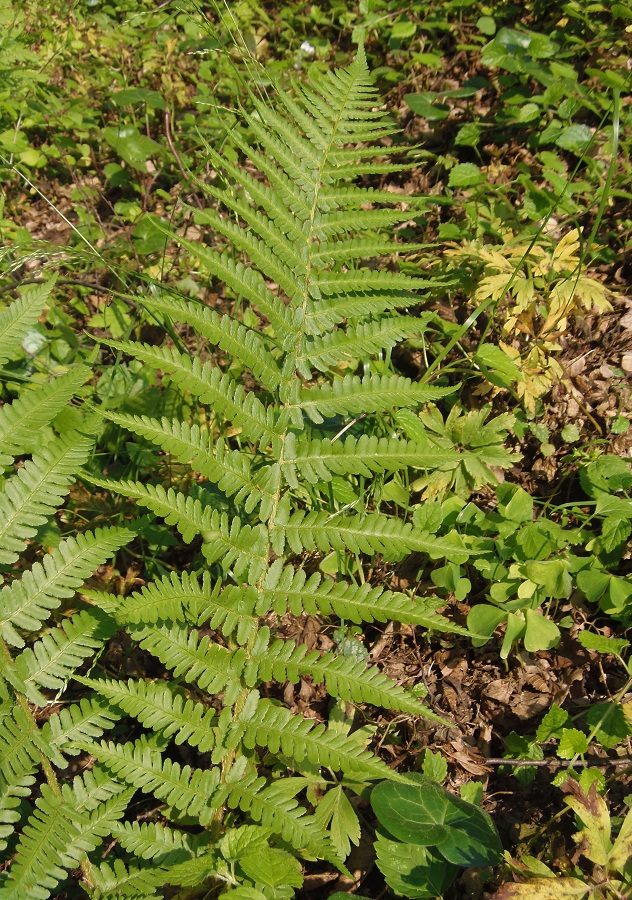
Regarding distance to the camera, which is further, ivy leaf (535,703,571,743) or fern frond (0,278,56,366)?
ivy leaf (535,703,571,743)

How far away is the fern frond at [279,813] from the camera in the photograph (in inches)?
63.0

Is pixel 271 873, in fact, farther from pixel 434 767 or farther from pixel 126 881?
pixel 434 767

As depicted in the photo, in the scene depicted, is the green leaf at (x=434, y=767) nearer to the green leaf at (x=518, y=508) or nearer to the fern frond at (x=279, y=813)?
the fern frond at (x=279, y=813)

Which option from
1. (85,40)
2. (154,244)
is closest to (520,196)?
(154,244)

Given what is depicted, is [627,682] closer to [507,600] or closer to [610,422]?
[507,600]

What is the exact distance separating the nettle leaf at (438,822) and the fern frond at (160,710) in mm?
570

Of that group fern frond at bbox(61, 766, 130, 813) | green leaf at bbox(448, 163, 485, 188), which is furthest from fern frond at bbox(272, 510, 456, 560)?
green leaf at bbox(448, 163, 485, 188)

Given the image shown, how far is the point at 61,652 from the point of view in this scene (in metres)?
1.79

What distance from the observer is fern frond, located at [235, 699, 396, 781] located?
1.59 meters

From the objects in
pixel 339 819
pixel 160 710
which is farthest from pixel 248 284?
pixel 339 819

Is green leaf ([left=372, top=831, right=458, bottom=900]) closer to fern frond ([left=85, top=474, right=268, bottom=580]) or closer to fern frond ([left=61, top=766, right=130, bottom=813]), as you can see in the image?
fern frond ([left=61, top=766, right=130, bottom=813])

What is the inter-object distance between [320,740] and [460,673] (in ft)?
3.44

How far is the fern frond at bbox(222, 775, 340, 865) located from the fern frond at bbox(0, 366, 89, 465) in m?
1.07

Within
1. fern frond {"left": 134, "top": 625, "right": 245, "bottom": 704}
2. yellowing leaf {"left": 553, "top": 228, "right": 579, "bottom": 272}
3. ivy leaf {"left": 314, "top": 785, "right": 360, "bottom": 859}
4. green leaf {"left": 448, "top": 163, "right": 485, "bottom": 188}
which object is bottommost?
ivy leaf {"left": 314, "top": 785, "right": 360, "bottom": 859}
